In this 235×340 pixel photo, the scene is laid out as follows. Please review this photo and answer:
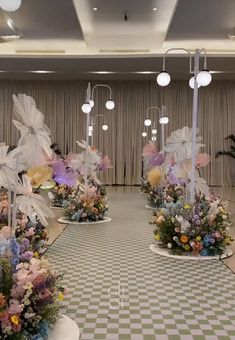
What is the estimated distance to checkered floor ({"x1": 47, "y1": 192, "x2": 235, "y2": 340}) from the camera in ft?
12.2

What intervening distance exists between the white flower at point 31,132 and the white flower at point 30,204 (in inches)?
8.0

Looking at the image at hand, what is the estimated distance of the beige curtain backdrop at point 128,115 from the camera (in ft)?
73.4

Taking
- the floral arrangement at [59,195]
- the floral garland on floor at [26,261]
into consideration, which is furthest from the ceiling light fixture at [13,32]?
the floral garland on floor at [26,261]

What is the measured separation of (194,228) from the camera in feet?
20.3

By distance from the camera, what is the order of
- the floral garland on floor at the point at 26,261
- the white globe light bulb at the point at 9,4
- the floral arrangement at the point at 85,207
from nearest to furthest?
1. the floral garland on floor at the point at 26,261
2. the white globe light bulb at the point at 9,4
3. the floral arrangement at the point at 85,207

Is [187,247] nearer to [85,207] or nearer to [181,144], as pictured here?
[181,144]

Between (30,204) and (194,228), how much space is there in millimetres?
2892

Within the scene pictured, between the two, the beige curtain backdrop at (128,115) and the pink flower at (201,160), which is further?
the beige curtain backdrop at (128,115)

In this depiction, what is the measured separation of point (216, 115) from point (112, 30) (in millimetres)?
9206

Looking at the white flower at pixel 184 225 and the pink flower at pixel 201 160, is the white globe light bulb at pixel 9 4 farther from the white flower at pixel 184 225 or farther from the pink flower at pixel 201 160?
the pink flower at pixel 201 160

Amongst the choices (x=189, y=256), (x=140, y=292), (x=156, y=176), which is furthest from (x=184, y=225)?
(x=156, y=176)

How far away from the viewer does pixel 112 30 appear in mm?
14617

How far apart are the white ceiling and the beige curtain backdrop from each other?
87.9 inches

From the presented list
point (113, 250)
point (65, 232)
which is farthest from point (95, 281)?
point (65, 232)
